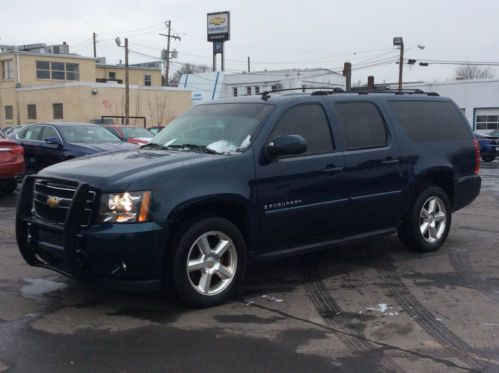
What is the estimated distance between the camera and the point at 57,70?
47656mm

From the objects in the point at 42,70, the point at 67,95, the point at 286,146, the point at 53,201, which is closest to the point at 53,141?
the point at 53,201

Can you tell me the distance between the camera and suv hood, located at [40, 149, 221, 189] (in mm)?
4855

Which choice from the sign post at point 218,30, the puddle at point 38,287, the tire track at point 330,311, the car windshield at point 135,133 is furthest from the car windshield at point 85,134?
the sign post at point 218,30

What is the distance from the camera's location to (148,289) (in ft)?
15.8

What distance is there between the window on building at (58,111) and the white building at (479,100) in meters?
27.8

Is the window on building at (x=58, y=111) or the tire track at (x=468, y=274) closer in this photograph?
the tire track at (x=468, y=274)

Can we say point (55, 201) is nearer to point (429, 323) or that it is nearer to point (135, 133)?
point (429, 323)

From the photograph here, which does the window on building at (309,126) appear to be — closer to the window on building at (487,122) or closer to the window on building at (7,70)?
the window on building at (487,122)

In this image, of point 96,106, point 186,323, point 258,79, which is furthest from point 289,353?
point 258,79

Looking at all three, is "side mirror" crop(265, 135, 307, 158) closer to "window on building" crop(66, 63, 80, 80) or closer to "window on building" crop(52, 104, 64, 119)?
"window on building" crop(52, 104, 64, 119)

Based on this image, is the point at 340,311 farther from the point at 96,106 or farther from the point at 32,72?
the point at 32,72

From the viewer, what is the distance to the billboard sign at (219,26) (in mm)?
64312

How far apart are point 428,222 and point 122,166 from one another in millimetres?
3963

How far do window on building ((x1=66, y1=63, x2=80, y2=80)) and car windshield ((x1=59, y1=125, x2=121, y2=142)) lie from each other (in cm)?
3729
